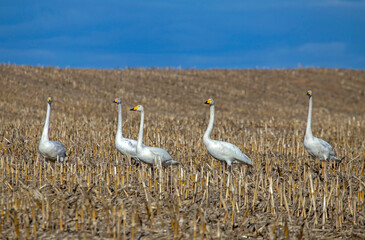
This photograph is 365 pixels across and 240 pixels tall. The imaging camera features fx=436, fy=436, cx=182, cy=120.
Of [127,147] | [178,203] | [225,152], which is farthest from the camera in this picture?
[127,147]

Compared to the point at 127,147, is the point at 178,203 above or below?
below

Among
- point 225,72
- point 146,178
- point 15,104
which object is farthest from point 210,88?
point 146,178

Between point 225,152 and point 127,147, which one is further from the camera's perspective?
point 127,147

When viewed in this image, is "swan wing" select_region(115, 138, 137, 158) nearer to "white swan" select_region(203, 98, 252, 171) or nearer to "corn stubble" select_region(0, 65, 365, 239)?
"corn stubble" select_region(0, 65, 365, 239)

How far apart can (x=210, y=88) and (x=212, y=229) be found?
39607 mm

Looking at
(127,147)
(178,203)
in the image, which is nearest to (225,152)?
(127,147)

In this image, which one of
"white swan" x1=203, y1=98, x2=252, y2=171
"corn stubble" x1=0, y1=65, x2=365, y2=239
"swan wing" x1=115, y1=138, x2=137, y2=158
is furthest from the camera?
"swan wing" x1=115, y1=138, x2=137, y2=158

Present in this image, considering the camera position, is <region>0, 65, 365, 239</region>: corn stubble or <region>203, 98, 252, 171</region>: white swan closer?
<region>0, 65, 365, 239</region>: corn stubble

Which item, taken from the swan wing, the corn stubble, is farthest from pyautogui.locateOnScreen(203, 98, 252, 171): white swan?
the swan wing

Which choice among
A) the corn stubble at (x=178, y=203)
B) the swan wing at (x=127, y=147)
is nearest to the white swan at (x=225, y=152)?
the corn stubble at (x=178, y=203)

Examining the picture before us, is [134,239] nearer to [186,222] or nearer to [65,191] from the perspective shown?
[186,222]

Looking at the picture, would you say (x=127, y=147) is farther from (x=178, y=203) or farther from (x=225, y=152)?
(x=178, y=203)

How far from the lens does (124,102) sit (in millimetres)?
33344

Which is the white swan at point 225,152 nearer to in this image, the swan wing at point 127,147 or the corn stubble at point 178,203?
the corn stubble at point 178,203
